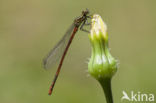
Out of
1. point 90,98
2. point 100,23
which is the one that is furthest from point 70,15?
point 100,23

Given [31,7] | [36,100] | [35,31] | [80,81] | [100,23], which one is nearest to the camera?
[100,23]

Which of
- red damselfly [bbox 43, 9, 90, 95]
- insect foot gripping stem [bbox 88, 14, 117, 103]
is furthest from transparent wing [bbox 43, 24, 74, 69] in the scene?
insect foot gripping stem [bbox 88, 14, 117, 103]

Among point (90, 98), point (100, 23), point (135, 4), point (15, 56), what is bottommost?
point (90, 98)

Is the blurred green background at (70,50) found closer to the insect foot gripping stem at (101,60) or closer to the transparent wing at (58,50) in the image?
the transparent wing at (58,50)

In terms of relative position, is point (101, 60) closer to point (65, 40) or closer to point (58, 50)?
point (65, 40)

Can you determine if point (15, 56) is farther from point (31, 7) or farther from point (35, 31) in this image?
point (31, 7)

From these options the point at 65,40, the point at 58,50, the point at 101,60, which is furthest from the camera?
the point at 58,50

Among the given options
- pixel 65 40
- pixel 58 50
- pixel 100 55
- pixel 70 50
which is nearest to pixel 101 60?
pixel 100 55
